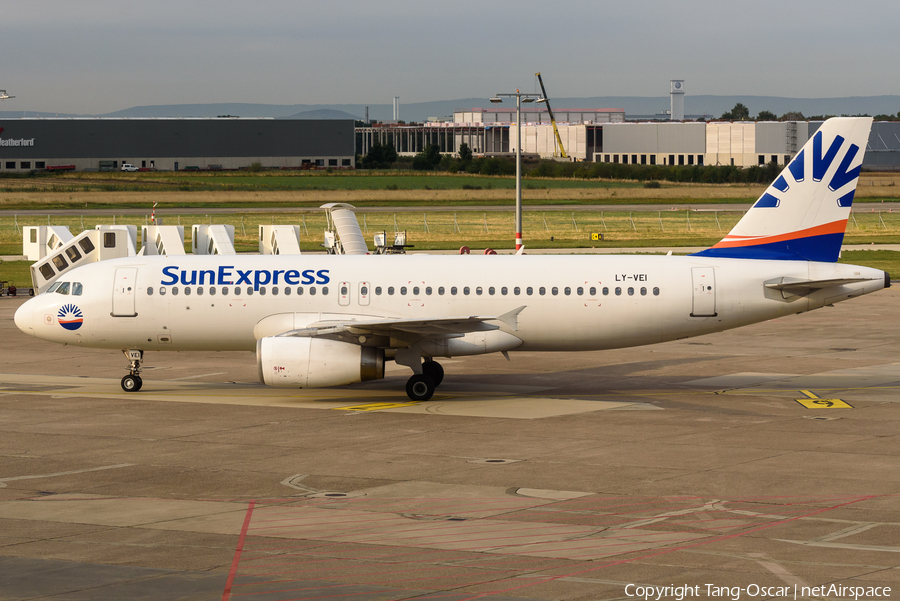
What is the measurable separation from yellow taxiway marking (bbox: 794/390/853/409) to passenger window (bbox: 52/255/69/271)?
135ft

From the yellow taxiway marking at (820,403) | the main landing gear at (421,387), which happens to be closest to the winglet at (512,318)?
the main landing gear at (421,387)

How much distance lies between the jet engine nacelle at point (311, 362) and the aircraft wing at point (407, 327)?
1.61 ft

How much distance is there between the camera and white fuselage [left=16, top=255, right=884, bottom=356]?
3203 centimetres

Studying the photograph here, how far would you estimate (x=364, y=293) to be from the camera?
107ft

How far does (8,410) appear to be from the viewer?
3062 cm

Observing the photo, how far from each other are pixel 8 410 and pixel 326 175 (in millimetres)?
170335

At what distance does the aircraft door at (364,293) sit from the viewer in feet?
106

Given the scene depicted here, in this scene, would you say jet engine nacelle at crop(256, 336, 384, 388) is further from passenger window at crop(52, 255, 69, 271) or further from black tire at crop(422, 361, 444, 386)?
passenger window at crop(52, 255, 69, 271)

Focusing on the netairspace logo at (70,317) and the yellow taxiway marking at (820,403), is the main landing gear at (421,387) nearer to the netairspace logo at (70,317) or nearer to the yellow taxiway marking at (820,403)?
the netairspace logo at (70,317)

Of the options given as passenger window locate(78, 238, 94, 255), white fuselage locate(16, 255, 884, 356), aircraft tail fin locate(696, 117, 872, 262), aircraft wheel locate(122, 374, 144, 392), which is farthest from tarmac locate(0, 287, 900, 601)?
passenger window locate(78, 238, 94, 255)

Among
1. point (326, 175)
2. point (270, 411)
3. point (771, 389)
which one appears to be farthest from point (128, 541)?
point (326, 175)

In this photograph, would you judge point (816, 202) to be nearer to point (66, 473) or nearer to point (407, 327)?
point (407, 327)

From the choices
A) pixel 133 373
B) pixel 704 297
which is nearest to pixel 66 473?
pixel 133 373

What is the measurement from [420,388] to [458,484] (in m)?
10.2
